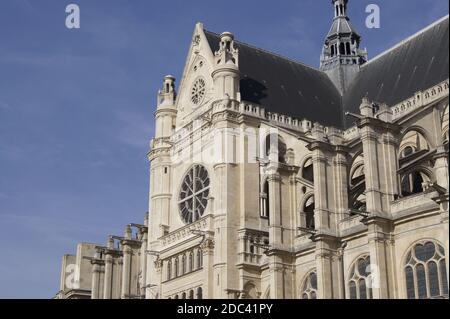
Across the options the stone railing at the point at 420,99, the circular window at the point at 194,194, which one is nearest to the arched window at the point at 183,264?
the circular window at the point at 194,194

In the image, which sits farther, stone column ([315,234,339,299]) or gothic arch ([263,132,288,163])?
gothic arch ([263,132,288,163])

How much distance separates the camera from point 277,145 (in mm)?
39688

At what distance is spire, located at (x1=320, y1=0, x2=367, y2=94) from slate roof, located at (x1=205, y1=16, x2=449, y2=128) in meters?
1.09

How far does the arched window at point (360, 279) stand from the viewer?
101 feet

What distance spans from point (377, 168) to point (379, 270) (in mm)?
4525

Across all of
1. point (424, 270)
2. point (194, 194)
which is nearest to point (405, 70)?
point (194, 194)

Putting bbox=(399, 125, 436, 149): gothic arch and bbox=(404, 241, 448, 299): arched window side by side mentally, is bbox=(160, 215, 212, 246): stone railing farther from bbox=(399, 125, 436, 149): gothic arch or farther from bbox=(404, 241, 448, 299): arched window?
bbox=(404, 241, 448, 299): arched window

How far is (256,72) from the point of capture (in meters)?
44.5

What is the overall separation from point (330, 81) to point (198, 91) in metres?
10.2

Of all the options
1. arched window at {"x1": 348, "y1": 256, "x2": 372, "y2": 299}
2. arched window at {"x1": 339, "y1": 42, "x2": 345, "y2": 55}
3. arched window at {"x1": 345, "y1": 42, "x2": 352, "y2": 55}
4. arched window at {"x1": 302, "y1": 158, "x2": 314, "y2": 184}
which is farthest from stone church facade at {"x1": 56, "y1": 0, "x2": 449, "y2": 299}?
arched window at {"x1": 345, "y1": 42, "x2": 352, "y2": 55}

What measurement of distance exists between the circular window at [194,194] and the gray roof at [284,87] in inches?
189

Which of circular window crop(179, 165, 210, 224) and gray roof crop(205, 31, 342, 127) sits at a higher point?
gray roof crop(205, 31, 342, 127)

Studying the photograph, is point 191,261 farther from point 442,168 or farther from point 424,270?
point 442,168

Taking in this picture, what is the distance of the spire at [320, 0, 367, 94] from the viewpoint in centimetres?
5019
